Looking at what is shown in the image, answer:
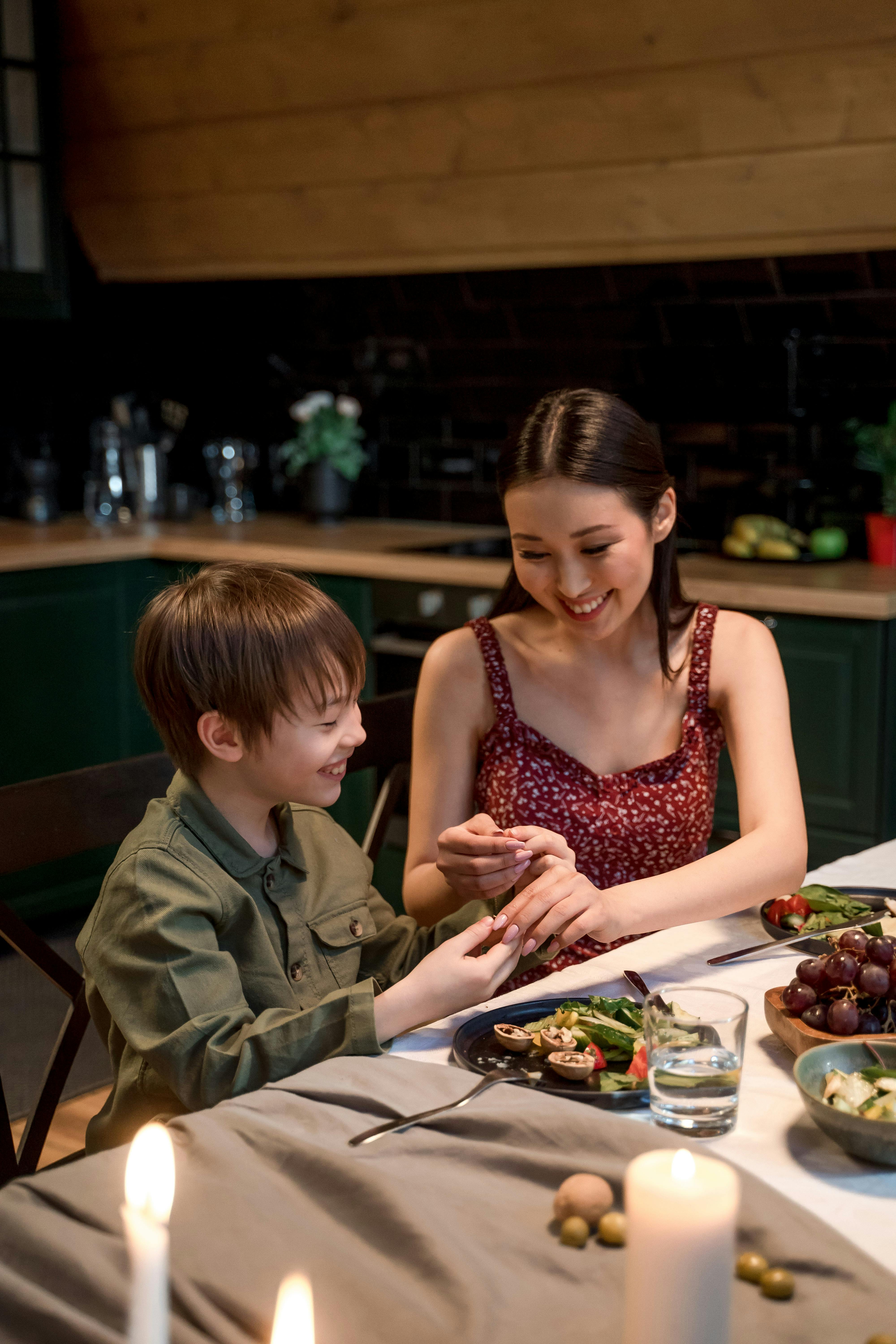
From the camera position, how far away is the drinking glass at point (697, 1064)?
952mm

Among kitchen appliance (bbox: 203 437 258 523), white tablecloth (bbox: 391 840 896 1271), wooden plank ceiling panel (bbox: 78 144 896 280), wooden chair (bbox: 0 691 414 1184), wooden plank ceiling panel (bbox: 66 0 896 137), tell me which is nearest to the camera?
white tablecloth (bbox: 391 840 896 1271)

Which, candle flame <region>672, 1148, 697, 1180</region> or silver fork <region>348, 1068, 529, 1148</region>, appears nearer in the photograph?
candle flame <region>672, 1148, 697, 1180</region>

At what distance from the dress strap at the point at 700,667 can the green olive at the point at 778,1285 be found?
1098 mm

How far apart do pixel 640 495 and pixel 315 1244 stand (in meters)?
1.11

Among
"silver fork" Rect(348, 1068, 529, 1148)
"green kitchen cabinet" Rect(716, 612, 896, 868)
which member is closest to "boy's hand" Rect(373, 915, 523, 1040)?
"silver fork" Rect(348, 1068, 529, 1148)

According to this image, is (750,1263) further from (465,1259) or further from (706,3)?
(706,3)

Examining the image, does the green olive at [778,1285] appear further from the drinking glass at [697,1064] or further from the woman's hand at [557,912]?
the woman's hand at [557,912]

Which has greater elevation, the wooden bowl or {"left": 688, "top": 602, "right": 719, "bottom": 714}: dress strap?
{"left": 688, "top": 602, "right": 719, "bottom": 714}: dress strap

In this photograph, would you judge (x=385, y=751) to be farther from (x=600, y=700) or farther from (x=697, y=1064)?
(x=697, y=1064)

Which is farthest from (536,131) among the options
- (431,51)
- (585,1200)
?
(585,1200)

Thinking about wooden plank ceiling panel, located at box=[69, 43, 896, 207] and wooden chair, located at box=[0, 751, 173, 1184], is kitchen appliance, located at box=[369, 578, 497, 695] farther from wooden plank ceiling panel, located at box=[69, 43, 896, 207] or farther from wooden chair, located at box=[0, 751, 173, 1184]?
wooden chair, located at box=[0, 751, 173, 1184]

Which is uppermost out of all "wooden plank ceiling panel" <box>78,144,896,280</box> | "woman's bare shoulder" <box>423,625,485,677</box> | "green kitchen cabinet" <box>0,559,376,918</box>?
"wooden plank ceiling panel" <box>78,144,896,280</box>

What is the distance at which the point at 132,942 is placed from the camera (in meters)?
1.16

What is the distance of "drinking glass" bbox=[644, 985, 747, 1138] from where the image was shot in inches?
37.5
